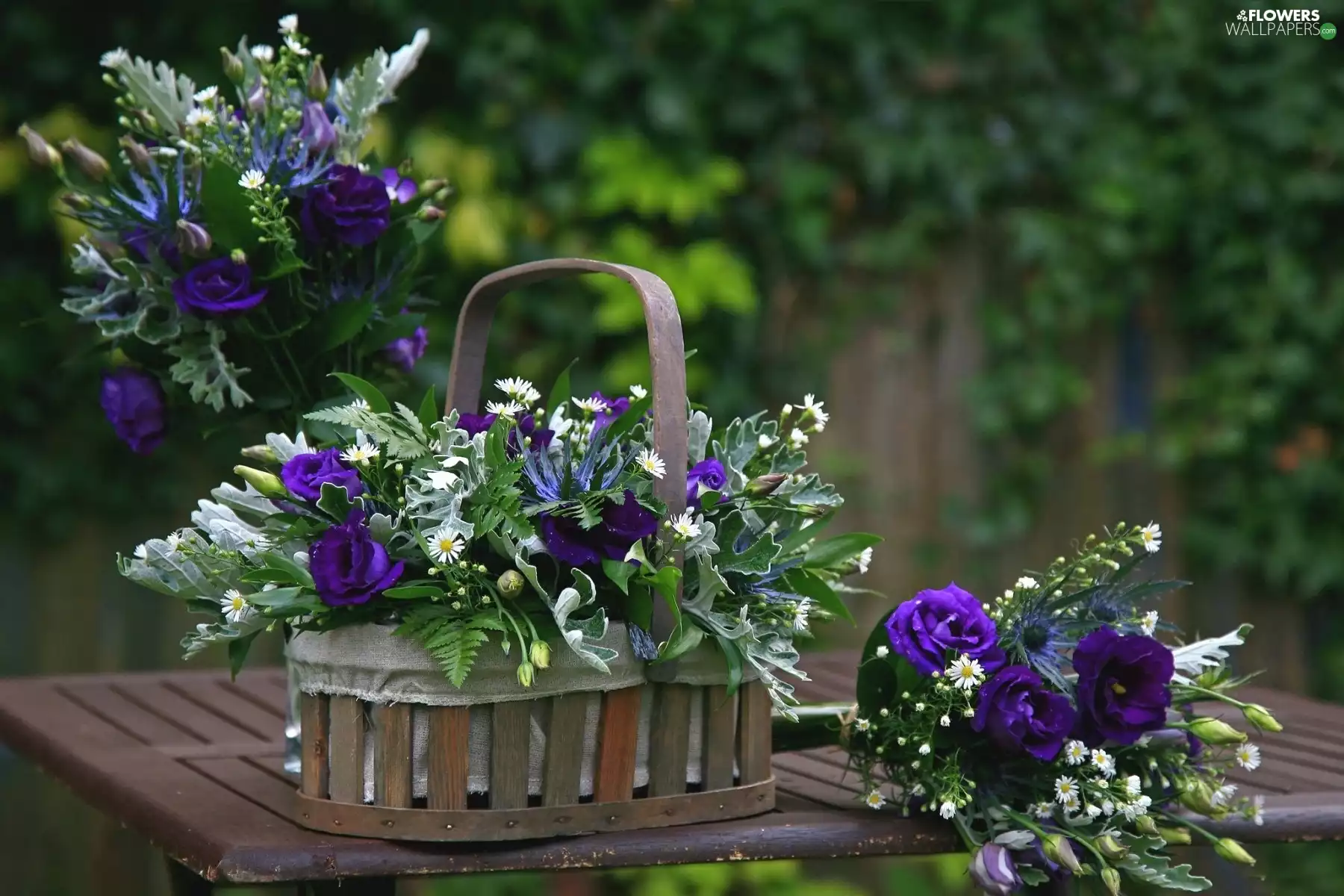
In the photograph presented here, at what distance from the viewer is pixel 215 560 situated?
3.80ft

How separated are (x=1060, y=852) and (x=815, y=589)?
0.30m

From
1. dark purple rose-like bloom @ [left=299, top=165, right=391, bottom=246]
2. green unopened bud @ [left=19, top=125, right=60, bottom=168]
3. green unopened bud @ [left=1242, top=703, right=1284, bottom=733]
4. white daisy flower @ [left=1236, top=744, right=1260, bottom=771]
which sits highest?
green unopened bud @ [left=19, top=125, right=60, bottom=168]

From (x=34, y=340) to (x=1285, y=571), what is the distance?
8.55ft

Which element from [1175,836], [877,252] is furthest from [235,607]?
[877,252]

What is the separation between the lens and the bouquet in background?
4.39 ft

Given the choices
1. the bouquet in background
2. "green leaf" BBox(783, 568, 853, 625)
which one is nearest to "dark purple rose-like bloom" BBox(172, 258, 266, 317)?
the bouquet in background

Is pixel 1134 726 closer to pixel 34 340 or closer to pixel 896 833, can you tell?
pixel 896 833

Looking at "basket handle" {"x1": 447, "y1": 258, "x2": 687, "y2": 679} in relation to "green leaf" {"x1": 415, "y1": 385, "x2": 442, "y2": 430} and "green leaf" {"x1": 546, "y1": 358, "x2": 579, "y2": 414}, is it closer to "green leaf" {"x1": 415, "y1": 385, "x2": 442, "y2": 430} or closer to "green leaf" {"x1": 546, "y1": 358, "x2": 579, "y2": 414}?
"green leaf" {"x1": 546, "y1": 358, "x2": 579, "y2": 414}

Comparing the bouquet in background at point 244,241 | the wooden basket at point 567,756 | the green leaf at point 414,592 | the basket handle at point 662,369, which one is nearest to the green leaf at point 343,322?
the bouquet in background at point 244,241

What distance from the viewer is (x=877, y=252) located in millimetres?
3137

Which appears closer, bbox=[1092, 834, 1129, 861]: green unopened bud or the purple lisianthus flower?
bbox=[1092, 834, 1129, 861]: green unopened bud

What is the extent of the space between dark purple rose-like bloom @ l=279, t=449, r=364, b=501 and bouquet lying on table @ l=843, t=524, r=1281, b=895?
454 millimetres

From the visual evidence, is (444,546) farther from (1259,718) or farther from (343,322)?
(1259,718)

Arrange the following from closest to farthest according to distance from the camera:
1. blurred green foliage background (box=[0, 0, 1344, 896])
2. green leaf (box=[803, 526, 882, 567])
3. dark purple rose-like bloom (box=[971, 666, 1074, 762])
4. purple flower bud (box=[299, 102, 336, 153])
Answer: dark purple rose-like bloom (box=[971, 666, 1074, 762]) → green leaf (box=[803, 526, 882, 567]) → purple flower bud (box=[299, 102, 336, 153]) → blurred green foliage background (box=[0, 0, 1344, 896])
